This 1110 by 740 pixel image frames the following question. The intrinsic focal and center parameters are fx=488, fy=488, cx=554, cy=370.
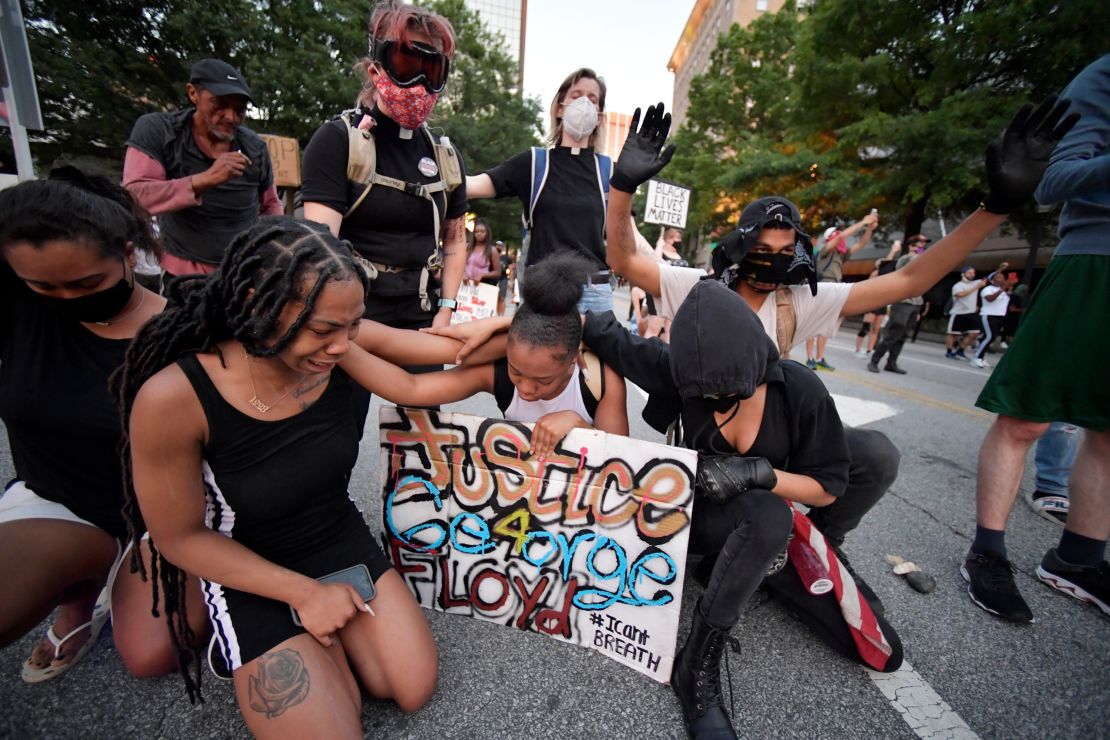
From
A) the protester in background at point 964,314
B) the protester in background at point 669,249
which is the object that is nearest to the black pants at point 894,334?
the protester in background at point 669,249

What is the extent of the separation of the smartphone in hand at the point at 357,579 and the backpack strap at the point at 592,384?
3.30 ft

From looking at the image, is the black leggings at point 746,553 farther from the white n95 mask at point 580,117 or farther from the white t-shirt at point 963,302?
the white t-shirt at point 963,302

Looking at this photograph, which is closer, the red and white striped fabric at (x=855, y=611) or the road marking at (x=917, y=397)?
the red and white striped fabric at (x=855, y=611)

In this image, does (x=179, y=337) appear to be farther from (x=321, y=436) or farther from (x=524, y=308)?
(x=524, y=308)

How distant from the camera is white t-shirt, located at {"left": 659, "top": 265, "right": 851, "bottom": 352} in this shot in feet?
7.44

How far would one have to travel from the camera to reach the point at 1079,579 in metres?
2.20

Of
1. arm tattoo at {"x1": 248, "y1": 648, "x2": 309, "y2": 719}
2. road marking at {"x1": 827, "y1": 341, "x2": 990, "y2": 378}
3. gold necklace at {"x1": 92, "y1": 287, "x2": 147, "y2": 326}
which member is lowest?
road marking at {"x1": 827, "y1": 341, "x2": 990, "y2": 378}

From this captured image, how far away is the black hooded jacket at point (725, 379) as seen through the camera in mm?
1518

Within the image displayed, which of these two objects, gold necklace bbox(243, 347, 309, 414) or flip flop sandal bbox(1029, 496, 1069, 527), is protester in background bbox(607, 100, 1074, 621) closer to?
gold necklace bbox(243, 347, 309, 414)

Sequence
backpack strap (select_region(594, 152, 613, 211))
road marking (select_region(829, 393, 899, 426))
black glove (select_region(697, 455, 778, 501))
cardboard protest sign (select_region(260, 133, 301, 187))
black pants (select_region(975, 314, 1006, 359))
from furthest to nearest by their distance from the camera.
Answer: black pants (select_region(975, 314, 1006, 359)) < road marking (select_region(829, 393, 899, 426)) < cardboard protest sign (select_region(260, 133, 301, 187)) < backpack strap (select_region(594, 152, 613, 211)) < black glove (select_region(697, 455, 778, 501))

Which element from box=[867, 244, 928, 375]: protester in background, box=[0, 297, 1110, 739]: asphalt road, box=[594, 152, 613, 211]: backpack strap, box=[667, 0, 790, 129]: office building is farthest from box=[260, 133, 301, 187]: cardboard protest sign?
box=[667, 0, 790, 129]: office building

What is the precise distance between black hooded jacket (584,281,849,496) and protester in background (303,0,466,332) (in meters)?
0.89

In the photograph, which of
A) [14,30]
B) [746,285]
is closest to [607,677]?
[746,285]

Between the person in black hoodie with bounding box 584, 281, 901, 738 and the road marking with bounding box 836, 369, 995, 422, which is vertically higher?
the person in black hoodie with bounding box 584, 281, 901, 738
